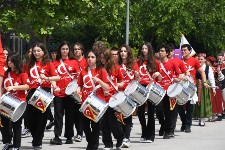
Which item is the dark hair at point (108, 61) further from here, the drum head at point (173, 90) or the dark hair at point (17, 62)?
the drum head at point (173, 90)

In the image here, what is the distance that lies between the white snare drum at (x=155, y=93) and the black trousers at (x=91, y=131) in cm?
191

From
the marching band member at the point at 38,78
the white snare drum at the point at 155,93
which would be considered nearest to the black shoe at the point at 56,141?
the marching band member at the point at 38,78

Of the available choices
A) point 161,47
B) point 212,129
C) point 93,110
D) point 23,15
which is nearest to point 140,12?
point 23,15

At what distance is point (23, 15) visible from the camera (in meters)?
25.2

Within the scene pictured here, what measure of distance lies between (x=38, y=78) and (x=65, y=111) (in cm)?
110

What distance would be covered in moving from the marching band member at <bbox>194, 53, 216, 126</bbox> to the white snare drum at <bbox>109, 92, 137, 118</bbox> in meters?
6.24

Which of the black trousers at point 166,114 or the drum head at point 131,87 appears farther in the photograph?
the black trousers at point 166,114

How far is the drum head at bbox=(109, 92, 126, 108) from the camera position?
10.3 meters

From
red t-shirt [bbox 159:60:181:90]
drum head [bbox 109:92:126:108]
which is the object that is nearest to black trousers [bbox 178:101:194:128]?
red t-shirt [bbox 159:60:181:90]

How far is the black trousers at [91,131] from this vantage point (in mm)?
9967

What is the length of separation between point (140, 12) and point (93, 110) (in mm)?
34173

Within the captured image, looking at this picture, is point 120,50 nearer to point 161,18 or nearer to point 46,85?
point 46,85

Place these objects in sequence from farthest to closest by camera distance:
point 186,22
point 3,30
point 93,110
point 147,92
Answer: point 186,22
point 3,30
point 147,92
point 93,110

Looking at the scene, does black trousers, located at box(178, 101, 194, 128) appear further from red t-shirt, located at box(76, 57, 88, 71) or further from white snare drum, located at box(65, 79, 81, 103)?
white snare drum, located at box(65, 79, 81, 103)
